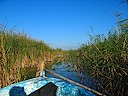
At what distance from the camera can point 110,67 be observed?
3.55 meters

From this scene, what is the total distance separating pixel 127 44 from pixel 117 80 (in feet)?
2.19

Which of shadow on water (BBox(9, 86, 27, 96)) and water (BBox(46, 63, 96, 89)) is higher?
water (BBox(46, 63, 96, 89))

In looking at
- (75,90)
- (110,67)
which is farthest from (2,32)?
(110,67)

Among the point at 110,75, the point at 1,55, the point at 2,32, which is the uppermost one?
the point at 2,32

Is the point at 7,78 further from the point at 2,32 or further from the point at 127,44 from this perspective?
the point at 127,44

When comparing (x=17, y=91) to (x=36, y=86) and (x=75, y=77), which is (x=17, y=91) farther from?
(x=75, y=77)

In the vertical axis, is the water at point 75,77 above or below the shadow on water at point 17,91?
above

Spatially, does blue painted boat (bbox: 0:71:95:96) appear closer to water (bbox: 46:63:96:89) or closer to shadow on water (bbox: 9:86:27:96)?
shadow on water (bbox: 9:86:27:96)

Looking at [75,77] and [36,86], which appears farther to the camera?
[75,77]

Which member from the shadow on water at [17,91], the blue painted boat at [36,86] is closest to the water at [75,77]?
the blue painted boat at [36,86]

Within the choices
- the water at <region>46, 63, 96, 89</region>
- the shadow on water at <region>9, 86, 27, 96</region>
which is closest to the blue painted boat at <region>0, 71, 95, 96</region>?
the shadow on water at <region>9, 86, 27, 96</region>

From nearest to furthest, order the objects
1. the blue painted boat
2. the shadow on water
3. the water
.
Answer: the blue painted boat → the shadow on water → the water

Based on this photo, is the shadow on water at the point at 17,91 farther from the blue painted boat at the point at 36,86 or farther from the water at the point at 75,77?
the water at the point at 75,77

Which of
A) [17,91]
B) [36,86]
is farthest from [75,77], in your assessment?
[17,91]
